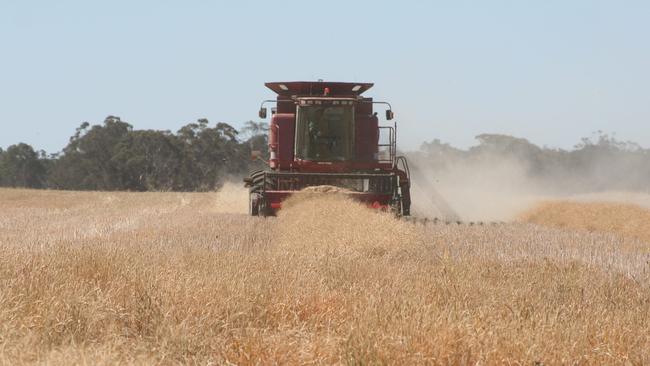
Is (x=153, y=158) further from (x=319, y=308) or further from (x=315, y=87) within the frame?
(x=319, y=308)

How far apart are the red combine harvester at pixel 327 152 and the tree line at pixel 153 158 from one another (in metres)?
42.3

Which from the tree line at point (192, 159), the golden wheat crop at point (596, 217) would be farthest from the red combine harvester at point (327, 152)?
the tree line at point (192, 159)

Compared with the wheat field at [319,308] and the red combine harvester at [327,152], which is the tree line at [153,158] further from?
the wheat field at [319,308]

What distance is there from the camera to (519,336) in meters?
4.69

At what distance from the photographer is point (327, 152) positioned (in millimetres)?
16656

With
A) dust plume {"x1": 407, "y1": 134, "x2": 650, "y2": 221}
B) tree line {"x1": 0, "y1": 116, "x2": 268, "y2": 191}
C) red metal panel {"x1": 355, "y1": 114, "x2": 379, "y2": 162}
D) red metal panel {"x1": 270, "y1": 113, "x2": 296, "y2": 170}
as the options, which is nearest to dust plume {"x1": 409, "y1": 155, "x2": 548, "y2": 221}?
dust plume {"x1": 407, "y1": 134, "x2": 650, "y2": 221}

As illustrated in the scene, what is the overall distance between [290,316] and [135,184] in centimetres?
5936

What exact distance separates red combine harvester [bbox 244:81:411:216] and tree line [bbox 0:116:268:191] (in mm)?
42318

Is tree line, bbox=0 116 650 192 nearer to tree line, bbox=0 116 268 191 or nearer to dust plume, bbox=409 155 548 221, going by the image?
tree line, bbox=0 116 268 191

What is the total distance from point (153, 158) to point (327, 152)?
4809cm

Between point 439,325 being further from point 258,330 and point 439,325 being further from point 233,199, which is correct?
point 233,199

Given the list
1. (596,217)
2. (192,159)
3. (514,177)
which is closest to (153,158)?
(192,159)

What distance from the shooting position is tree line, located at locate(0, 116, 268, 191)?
62312mm

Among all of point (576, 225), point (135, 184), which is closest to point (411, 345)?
point (576, 225)
